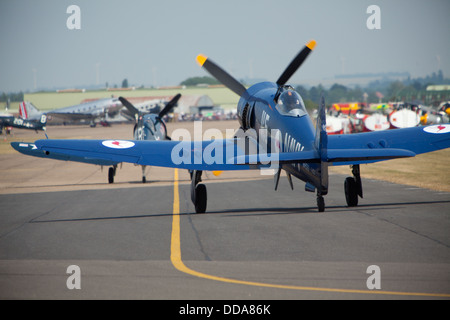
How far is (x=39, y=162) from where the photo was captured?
4706cm

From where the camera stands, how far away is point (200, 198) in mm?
16984

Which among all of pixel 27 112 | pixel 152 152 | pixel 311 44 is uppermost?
pixel 311 44

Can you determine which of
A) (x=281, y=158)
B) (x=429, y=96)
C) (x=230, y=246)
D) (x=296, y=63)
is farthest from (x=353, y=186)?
(x=429, y=96)

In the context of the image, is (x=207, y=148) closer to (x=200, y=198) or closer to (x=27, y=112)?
(x=200, y=198)

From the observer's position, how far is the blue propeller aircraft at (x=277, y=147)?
13734 millimetres

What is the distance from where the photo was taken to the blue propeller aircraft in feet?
45.1

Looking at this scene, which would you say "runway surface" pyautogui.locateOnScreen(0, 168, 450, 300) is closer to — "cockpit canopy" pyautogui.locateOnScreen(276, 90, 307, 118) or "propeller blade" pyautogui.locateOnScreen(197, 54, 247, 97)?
"cockpit canopy" pyautogui.locateOnScreen(276, 90, 307, 118)

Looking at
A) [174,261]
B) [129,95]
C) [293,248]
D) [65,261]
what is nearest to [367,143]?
[293,248]

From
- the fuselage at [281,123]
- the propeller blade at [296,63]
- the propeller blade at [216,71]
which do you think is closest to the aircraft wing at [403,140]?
the fuselage at [281,123]

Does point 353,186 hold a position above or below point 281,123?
below

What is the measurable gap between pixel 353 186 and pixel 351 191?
178mm

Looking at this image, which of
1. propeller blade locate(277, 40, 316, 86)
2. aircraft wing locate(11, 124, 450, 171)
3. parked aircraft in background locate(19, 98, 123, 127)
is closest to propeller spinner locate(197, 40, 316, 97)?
propeller blade locate(277, 40, 316, 86)

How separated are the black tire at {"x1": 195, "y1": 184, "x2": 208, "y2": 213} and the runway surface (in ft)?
0.86
